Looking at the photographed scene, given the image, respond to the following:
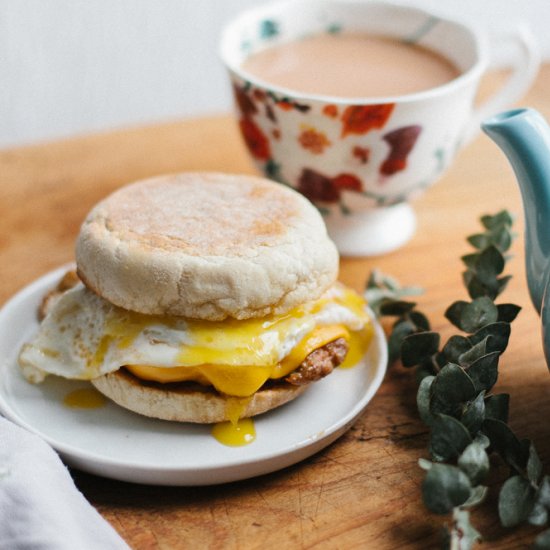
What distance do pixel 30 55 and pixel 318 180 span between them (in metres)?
1.37

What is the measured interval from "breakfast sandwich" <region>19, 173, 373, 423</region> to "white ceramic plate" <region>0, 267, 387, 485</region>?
0.03m

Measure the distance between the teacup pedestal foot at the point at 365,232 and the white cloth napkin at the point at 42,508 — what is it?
2.26 feet


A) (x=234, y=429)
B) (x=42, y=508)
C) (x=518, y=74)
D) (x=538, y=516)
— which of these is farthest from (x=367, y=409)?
(x=518, y=74)

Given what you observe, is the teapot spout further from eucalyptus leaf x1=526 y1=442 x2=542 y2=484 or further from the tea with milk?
the tea with milk

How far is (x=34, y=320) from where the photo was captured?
1.16 metres

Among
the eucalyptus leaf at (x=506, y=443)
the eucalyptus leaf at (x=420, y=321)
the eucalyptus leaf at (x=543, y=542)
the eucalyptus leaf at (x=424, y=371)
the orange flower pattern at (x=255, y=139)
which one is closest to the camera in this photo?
the eucalyptus leaf at (x=543, y=542)

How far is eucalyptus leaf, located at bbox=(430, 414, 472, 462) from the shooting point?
0.85m

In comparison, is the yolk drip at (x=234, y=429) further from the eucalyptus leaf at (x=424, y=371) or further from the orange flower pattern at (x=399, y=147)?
the orange flower pattern at (x=399, y=147)

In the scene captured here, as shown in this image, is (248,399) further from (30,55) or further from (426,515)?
(30,55)

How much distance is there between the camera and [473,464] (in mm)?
807

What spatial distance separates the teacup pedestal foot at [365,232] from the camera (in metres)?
1.40

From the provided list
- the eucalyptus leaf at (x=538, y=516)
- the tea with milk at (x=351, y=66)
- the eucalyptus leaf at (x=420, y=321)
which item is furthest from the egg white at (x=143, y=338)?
the tea with milk at (x=351, y=66)

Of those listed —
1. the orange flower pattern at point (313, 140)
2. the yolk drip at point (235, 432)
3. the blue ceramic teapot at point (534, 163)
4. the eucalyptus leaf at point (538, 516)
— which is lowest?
the yolk drip at point (235, 432)

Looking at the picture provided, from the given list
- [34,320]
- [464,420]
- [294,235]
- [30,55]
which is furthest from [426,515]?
[30,55]
